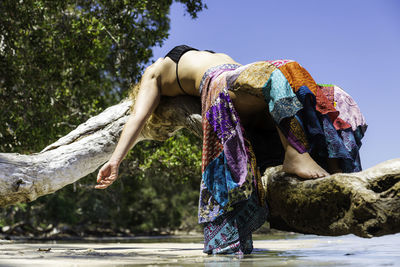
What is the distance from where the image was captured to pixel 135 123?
3.06 metres

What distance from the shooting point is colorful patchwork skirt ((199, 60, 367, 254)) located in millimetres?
2424

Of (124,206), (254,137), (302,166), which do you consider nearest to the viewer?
(302,166)

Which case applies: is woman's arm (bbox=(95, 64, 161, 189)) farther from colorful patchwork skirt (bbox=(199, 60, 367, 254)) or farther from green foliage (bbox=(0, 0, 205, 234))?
green foliage (bbox=(0, 0, 205, 234))

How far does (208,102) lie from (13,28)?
6050mm

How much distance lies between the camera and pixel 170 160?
8.36 meters

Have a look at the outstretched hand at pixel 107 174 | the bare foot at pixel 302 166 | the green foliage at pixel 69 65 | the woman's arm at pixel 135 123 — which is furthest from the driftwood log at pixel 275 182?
the green foliage at pixel 69 65

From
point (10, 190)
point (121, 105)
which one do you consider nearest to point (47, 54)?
point (121, 105)

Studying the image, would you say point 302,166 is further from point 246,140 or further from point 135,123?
point 135,123

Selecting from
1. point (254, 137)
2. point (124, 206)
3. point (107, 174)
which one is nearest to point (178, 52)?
point (254, 137)

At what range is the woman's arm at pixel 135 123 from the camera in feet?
9.25

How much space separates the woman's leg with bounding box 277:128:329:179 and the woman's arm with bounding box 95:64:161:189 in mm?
1119

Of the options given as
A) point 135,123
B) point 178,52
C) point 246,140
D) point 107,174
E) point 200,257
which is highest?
point 178,52

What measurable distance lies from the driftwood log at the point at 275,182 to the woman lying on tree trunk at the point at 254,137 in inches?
4.7

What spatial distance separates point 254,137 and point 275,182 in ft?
2.03
